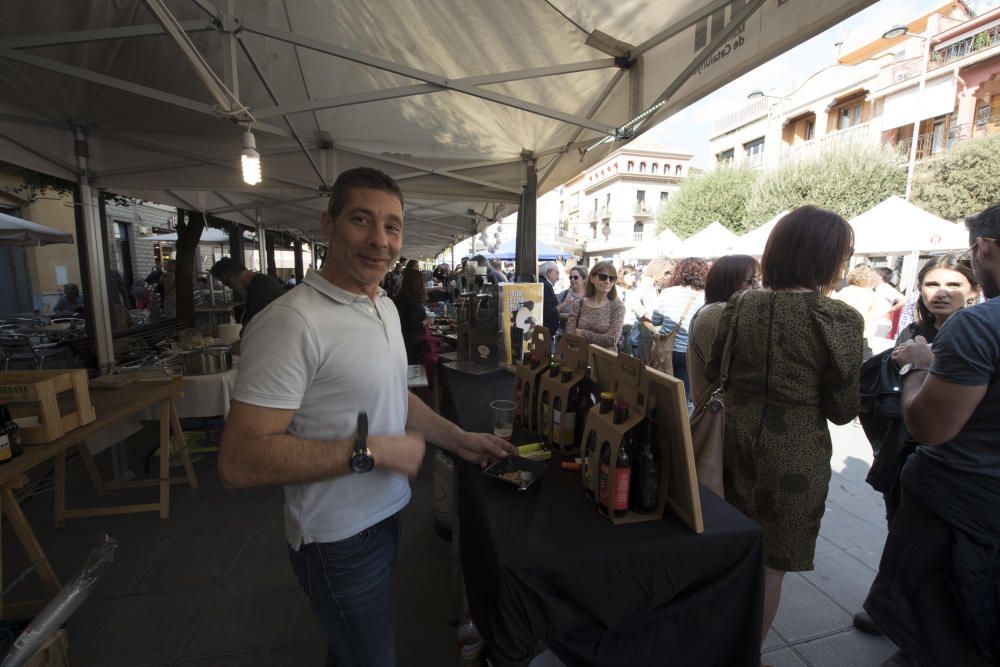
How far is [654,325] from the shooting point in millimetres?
4652

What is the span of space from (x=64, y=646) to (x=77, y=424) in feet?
3.40

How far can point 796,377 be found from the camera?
5.42 ft

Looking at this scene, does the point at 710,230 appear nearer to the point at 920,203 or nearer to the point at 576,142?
the point at 576,142

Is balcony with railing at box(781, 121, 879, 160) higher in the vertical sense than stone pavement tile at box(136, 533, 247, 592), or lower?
higher

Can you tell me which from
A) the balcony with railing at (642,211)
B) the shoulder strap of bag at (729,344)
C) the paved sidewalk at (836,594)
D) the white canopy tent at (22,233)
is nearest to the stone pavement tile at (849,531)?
the paved sidewalk at (836,594)

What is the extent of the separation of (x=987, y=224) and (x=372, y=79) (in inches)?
148

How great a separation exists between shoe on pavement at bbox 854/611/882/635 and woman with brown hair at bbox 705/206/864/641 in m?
0.88

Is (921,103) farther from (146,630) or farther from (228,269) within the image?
(146,630)

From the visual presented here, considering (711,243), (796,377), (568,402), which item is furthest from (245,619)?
(711,243)

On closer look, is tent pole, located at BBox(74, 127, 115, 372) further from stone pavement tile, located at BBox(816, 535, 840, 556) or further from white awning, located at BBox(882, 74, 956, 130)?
white awning, located at BBox(882, 74, 956, 130)

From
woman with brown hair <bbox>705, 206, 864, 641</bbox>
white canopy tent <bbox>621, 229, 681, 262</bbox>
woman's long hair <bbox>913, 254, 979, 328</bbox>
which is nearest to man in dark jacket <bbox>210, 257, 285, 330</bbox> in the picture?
woman with brown hair <bbox>705, 206, 864, 641</bbox>

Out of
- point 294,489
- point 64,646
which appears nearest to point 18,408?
point 64,646

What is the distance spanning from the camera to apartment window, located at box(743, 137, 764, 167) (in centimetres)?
2716

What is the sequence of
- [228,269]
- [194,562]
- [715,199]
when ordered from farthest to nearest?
[715,199] < [228,269] < [194,562]
